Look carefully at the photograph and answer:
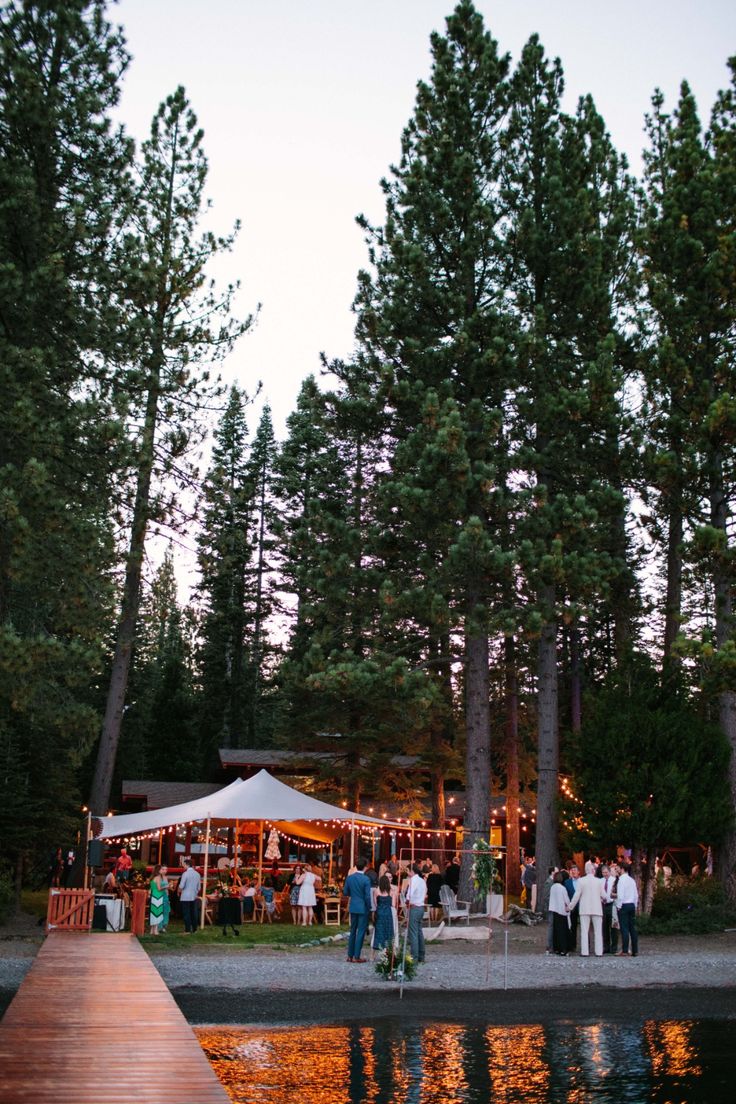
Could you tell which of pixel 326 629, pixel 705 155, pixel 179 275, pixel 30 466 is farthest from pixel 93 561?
pixel 705 155

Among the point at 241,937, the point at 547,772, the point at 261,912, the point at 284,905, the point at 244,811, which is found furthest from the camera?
the point at 284,905

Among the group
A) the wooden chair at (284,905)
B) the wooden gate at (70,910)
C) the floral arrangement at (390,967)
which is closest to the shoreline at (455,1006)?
the floral arrangement at (390,967)

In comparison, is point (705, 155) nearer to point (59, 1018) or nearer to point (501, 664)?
point (501, 664)

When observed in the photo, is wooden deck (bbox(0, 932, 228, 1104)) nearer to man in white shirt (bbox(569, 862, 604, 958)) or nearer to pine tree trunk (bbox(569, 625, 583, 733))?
man in white shirt (bbox(569, 862, 604, 958))

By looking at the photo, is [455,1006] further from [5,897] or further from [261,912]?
[261,912]

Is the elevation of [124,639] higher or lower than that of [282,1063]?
higher

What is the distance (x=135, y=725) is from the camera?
53688 millimetres

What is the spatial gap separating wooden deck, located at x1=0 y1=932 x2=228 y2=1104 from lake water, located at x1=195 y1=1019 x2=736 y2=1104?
0.72 meters

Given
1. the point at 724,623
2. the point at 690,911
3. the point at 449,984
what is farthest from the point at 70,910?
the point at 724,623

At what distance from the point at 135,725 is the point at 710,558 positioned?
37492 mm

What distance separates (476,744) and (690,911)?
5.52 metres

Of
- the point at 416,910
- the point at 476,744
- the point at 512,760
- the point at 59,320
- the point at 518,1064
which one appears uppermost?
the point at 59,320

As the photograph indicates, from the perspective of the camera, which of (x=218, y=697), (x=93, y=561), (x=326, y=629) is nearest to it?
(x=93, y=561)

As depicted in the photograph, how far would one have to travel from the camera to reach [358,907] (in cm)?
1727
